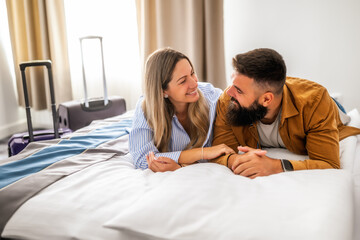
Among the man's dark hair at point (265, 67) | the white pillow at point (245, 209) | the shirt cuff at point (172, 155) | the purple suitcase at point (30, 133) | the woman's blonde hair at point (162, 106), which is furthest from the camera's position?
the purple suitcase at point (30, 133)

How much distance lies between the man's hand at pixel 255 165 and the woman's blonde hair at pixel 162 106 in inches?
14.8

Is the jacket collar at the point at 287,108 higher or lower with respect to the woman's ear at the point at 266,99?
lower

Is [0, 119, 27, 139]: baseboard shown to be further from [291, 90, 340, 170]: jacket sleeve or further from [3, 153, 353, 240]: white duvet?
[291, 90, 340, 170]: jacket sleeve

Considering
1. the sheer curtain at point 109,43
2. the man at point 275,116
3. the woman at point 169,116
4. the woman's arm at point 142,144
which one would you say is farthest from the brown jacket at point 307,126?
the sheer curtain at point 109,43

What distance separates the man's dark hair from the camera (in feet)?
4.51

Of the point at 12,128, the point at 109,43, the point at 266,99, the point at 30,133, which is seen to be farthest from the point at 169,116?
the point at 12,128

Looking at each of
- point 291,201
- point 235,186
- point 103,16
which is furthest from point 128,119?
point 103,16

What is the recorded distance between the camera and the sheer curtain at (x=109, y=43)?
370 centimetres

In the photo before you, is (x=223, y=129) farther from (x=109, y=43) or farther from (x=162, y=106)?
(x=109, y=43)

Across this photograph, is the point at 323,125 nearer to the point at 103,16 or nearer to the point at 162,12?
the point at 162,12

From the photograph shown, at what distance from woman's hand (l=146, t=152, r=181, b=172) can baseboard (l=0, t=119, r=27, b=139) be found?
9.51 feet

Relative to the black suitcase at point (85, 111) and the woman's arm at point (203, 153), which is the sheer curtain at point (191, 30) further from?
the woman's arm at point (203, 153)

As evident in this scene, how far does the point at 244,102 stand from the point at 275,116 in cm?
18

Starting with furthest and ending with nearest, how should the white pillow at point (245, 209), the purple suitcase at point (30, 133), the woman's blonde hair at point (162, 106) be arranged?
1. the purple suitcase at point (30, 133)
2. the woman's blonde hair at point (162, 106)
3. the white pillow at point (245, 209)
